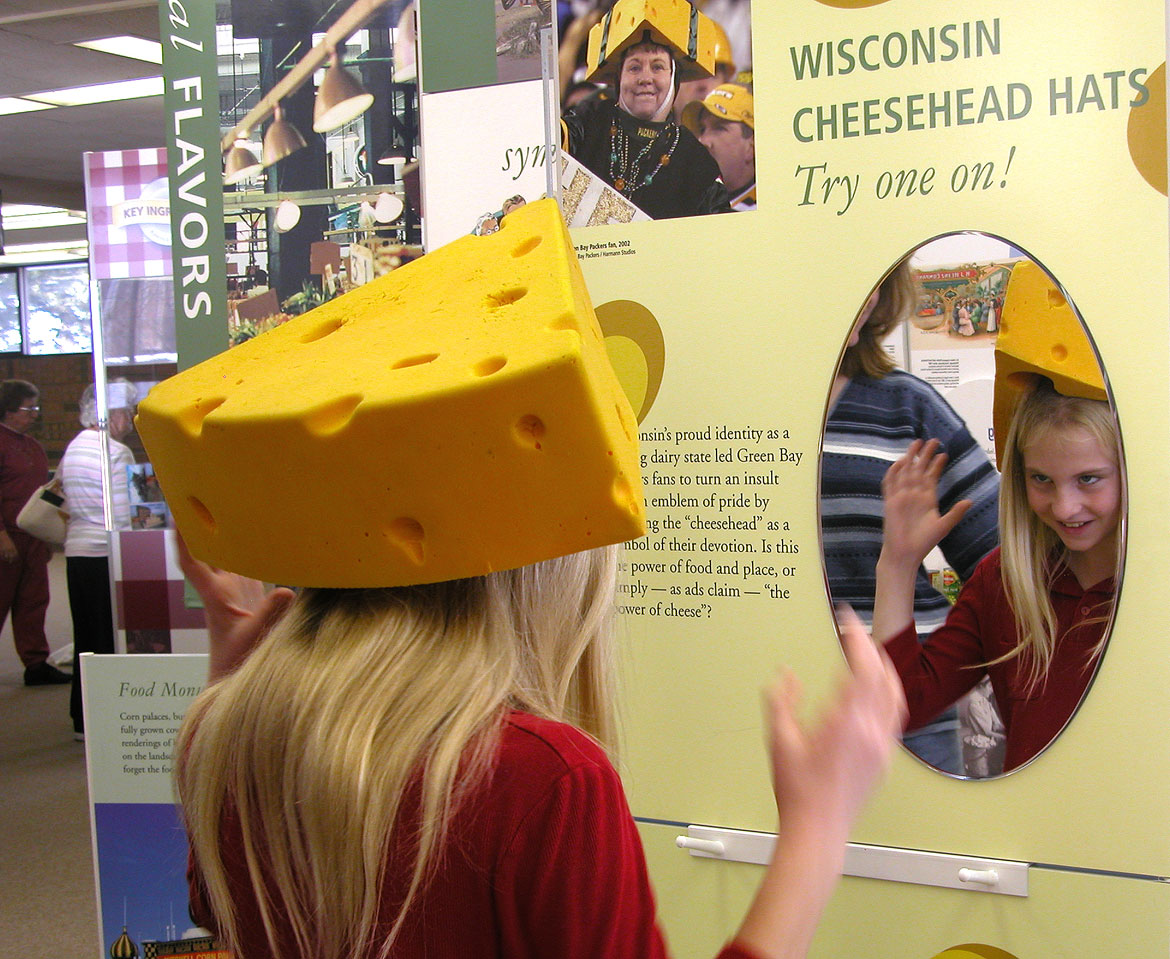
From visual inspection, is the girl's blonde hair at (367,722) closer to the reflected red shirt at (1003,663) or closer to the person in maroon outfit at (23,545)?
the reflected red shirt at (1003,663)

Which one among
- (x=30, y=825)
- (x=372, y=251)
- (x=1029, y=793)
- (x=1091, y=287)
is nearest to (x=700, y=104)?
(x=1091, y=287)

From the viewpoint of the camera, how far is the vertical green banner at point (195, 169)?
2207 mm

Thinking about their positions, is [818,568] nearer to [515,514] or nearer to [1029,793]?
[1029,793]

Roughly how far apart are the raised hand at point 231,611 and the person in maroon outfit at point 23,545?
5760mm

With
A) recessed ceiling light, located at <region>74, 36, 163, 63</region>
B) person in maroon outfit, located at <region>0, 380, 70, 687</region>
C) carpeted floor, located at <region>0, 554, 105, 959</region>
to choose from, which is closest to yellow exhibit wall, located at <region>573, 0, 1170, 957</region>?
carpeted floor, located at <region>0, 554, 105, 959</region>

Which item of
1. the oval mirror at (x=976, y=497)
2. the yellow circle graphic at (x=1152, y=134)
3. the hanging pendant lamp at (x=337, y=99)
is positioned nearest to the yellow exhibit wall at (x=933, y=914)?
the oval mirror at (x=976, y=497)

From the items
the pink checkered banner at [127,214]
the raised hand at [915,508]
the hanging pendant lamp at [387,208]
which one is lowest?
the raised hand at [915,508]

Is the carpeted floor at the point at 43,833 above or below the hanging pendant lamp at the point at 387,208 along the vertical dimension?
below

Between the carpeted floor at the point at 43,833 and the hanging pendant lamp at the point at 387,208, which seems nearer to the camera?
the hanging pendant lamp at the point at 387,208

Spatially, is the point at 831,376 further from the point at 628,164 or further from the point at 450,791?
the point at 450,791

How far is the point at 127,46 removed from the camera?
5523 millimetres

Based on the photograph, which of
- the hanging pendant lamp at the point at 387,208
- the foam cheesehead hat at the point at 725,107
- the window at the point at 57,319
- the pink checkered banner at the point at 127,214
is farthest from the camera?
the window at the point at 57,319

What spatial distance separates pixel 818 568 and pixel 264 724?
0.89 m

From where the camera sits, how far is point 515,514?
0.88 metres
